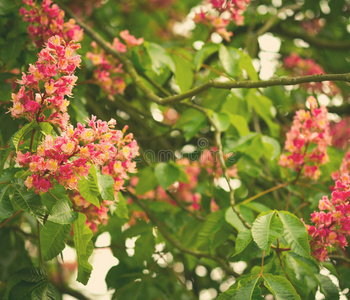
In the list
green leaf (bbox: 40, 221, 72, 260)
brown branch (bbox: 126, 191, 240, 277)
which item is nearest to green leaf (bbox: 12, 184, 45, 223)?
green leaf (bbox: 40, 221, 72, 260)

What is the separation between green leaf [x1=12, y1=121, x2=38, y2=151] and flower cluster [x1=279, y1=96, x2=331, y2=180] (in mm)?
1389

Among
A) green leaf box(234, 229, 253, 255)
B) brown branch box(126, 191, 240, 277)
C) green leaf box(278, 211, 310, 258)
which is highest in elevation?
green leaf box(278, 211, 310, 258)

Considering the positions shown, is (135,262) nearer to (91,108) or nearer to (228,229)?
(228,229)

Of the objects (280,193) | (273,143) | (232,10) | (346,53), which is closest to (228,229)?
(273,143)

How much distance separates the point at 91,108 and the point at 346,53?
8.57 ft

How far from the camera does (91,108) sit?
3166 mm

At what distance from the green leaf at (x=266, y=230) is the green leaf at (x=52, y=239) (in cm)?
72

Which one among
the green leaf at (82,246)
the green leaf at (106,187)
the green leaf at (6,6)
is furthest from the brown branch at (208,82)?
the green leaf at (82,246)

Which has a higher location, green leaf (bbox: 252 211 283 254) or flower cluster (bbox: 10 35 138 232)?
flower cluster (bbox: 10 35 138 232)

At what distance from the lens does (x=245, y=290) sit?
159 centimetres

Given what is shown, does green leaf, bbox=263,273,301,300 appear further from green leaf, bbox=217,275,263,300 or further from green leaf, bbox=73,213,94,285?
green leaf, bbox=73,213,94,285

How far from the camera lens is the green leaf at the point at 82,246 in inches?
62.1

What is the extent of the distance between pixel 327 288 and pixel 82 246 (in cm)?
117

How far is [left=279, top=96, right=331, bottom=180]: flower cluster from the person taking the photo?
2.26 m
